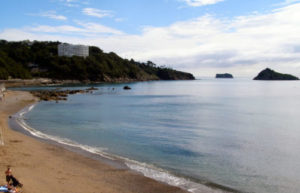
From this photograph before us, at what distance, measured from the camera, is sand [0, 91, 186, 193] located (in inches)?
546

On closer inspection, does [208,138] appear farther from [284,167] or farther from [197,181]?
[197,181]

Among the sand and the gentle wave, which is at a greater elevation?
the sand

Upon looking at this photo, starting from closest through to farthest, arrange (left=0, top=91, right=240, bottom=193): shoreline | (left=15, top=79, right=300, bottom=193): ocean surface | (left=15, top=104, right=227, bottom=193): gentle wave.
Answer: (left=15, top=104, right=227, bottom=193): gentle wave, (left=0, top=91, right=240, bottom=193): shoreline, (left=15, top=79, right=300, bottom=193): ocean surface

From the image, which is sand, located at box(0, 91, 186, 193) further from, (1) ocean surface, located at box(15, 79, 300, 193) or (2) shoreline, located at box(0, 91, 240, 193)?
(1) ocean surface, located at box(15, 79, 300, 193)

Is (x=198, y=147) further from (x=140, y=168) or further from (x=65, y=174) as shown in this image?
(x=65, y=174)

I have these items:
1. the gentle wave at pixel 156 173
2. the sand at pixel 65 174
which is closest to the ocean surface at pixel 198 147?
the gentle wave at pixel 156 173

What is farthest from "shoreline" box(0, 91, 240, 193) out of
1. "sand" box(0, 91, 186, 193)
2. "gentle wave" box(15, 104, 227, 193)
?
"sand" box(0, 91, 186, 193)

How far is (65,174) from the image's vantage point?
16.0 metres

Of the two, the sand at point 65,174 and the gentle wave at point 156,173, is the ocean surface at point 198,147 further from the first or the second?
the sand at point 65,174

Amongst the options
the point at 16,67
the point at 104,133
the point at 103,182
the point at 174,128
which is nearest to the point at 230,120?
the point at 174,128

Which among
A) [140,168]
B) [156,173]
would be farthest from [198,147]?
[156,173]

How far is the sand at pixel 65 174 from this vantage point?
546 inches

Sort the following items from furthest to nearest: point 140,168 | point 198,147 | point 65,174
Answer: point 198,147
point 140,168
point 65,174

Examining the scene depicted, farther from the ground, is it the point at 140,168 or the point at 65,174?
the point at 65,174
